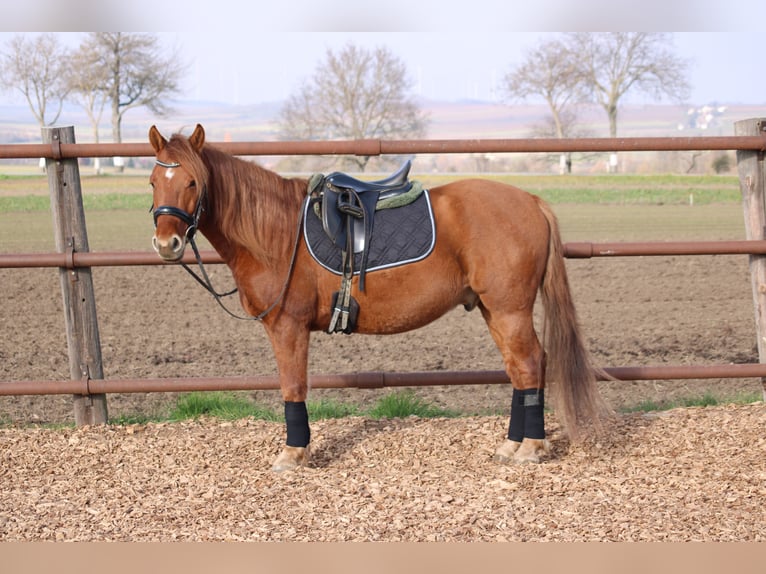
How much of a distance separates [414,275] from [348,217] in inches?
17.1

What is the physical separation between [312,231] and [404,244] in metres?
0.46

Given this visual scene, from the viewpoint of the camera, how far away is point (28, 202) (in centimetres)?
2161

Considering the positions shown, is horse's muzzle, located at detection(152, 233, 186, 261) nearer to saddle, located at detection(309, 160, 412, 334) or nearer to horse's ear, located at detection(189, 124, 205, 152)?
horse's ear, located at detection(189, 124, 205, 152)

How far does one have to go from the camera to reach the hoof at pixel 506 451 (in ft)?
14.3

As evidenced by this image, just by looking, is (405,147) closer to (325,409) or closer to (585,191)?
(325,409)

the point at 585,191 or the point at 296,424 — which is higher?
the point at 585,191

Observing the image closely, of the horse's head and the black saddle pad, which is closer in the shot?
the horse's head

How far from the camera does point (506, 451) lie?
436cm

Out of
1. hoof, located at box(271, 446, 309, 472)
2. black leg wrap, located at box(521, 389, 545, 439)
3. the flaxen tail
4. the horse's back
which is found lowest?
hoof, located at box(271, 446, 309, 472)

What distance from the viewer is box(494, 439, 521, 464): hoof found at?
435 centimetres

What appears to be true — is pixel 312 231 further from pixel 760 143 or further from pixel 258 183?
pixel 760 143

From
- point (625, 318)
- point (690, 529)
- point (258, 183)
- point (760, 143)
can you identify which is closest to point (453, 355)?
point (625, 318)

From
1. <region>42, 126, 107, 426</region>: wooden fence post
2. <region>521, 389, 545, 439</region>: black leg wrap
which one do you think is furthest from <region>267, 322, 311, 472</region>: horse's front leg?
<region>42, 126, 107, 426</region>: wooden fence post

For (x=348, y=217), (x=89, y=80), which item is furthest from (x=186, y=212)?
(x=89, y=80)
